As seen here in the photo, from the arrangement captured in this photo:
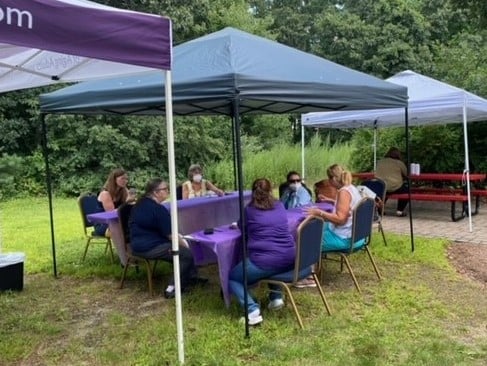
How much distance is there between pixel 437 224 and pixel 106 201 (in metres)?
5.55

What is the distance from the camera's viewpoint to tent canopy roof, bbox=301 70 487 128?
784 cm

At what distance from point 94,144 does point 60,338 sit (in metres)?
11.8

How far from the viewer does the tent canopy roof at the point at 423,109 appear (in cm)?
784

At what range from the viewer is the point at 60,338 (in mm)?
4062

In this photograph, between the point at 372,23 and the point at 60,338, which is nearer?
the point at 60,338

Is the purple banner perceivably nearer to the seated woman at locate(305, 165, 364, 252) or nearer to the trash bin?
the seated woman at locate(305, 165, 364, 252)

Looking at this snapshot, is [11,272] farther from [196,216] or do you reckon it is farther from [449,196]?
[449,196]

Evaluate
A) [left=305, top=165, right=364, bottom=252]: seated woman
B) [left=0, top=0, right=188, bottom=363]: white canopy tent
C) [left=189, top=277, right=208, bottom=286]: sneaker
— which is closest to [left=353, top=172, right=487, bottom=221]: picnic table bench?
[left=305, top=165, right=364, bottom=252]: seated woman

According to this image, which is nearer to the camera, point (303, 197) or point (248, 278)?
point (248, 278)

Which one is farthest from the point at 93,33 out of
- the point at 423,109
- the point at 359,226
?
the point at 423,109

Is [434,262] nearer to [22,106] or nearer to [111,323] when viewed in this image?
[111,323]

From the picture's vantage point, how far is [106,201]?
5.94 meters

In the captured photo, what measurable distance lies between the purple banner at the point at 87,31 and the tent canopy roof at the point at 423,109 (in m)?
5.30

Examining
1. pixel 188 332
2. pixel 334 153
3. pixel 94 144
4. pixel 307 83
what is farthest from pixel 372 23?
pixel 188 332
